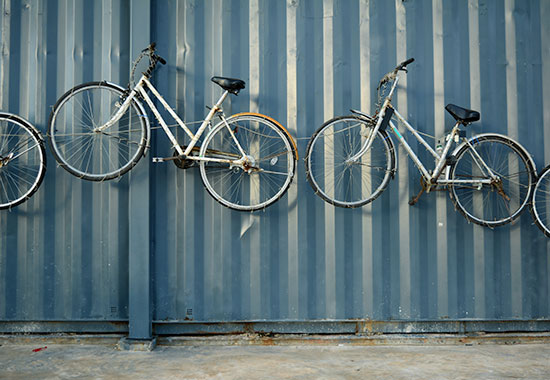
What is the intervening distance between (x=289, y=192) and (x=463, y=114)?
1708 millimetres

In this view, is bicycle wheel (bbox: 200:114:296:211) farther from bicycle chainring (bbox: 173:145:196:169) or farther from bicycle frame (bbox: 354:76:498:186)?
bicycle frame (bbox: 354:76:498:186)

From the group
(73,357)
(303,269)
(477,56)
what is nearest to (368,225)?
(303,269)

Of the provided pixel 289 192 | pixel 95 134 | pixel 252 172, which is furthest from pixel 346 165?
pixel 95 134

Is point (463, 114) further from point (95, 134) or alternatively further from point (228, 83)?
point (95, 134)

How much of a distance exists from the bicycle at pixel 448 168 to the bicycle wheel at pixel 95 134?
172cm

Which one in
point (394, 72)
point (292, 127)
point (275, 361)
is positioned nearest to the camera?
point (275, 361)

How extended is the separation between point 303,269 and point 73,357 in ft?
7.01

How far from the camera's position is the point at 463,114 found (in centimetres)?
442

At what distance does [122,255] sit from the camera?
4.66 m

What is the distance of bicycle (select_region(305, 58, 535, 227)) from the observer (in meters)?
4.54

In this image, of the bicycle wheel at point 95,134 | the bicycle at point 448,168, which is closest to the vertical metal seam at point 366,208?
the bicycle at point 448,168

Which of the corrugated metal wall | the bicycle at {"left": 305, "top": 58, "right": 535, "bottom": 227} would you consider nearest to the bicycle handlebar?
the bicycle at {"left": 305, "top": 58, "right": 535, "bottom": 227}

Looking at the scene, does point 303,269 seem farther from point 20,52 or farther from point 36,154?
point 20,52

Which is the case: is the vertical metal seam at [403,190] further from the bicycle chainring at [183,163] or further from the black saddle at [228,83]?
the bicycle chainring at [183,163]
